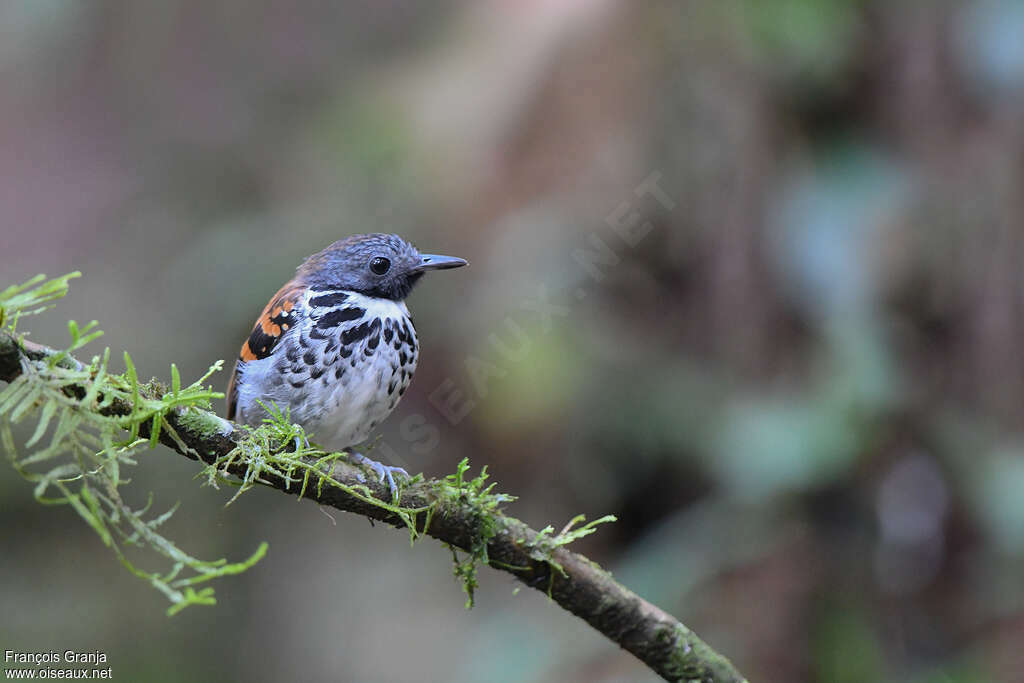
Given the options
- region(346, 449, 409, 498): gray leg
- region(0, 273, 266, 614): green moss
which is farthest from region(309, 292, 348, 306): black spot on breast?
region(0, 273, 266, 614): green moss

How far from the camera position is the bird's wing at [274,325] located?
3.37 metres

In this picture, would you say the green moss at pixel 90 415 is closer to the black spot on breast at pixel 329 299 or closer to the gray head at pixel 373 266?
the black spot on breast at pixel 329 299

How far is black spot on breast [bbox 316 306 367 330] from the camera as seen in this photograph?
332cm

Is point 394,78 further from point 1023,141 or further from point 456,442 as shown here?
point 1023,141

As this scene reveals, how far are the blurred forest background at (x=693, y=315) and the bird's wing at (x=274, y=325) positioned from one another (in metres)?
1.52

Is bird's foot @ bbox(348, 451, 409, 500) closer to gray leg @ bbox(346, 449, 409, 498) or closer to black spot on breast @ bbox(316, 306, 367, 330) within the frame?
gray leg @ bbox(346, 449, 409, 498)

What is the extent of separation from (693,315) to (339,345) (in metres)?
2.22

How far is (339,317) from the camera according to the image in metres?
3.36

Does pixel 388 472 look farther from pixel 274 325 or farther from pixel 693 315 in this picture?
pixel 693 315

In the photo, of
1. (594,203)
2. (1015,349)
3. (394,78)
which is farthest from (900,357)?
(394,78)

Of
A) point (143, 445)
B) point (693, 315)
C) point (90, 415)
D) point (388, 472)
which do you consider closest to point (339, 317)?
point (388, 472)

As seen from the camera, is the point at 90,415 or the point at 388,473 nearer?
the point at 90,415

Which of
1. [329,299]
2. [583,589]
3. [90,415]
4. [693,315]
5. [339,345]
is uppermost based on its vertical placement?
[90,415]

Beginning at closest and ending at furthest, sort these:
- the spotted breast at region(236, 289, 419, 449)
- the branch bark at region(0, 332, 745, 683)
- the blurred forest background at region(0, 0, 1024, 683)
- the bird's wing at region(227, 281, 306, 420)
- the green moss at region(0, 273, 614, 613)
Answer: the green moss at region(0, 273, 614, 613) → the branch bark at region(0, 332, 745, 683) → the spotted breast at region(236, 289, 419, 449) → the bird's wing at region(227, 281, 306, 420) → the blurred forest background at region(0, 0, 1024, 683)
